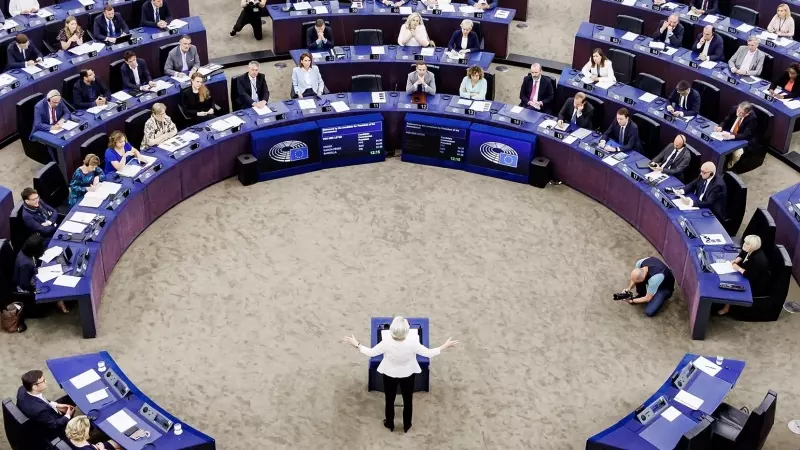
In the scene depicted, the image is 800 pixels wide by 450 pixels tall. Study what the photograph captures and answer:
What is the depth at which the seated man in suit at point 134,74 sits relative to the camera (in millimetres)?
18391

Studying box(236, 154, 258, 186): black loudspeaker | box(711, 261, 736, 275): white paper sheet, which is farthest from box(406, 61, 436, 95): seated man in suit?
box(711, 261, 736, 275): white paper sheet

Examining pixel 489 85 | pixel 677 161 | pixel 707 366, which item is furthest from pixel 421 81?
pixel 707 366

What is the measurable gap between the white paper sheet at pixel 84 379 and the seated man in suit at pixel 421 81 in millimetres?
9003

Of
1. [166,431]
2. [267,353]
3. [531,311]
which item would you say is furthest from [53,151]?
[531,311]

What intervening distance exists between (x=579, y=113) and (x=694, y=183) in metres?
2.87

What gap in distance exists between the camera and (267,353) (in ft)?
45.7

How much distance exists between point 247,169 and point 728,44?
406 inches

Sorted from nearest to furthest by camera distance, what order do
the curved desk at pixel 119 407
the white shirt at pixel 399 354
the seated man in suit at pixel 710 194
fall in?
1. the curved desk at pixel 119 407
2. the white shirt at pixel 399 354
3. the seated man in suit at pixel 710 194

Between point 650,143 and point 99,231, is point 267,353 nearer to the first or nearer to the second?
point 99,231

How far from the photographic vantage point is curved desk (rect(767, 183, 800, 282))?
1522 cm

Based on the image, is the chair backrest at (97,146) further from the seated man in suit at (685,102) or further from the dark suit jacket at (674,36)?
the dark suit jacket at (674,36)

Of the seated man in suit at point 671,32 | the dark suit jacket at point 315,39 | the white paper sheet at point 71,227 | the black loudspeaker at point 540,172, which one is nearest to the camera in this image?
the white paper sheet at point 71,227

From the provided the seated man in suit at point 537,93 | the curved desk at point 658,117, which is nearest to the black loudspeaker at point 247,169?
the seated man in suit at point 537,93

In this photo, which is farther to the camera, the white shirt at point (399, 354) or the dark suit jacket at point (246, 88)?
the dark suit jacket at point (246, 88)
